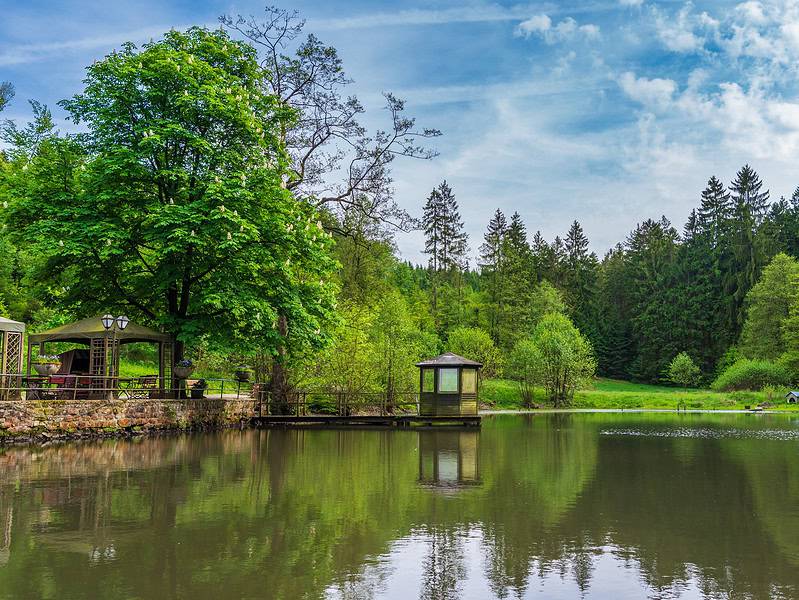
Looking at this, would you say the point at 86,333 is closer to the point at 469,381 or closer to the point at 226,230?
the point at 226,230

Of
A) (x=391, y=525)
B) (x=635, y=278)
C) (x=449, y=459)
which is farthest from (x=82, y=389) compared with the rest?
(x=635, y=278)

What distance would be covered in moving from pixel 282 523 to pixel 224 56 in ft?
68.6

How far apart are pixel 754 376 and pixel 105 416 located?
56.1m

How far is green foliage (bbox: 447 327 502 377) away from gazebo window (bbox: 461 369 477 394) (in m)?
22.1

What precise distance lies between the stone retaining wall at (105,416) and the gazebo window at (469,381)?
9.50 meters

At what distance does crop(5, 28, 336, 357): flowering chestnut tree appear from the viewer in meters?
22.6

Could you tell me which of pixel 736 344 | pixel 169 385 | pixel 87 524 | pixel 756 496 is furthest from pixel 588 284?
pixel 87 524

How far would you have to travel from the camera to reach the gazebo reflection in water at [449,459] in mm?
13584

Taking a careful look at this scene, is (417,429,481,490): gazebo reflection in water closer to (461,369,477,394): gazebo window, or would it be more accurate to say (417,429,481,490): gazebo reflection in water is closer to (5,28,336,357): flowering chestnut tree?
(461,369,477,394): gazebo window

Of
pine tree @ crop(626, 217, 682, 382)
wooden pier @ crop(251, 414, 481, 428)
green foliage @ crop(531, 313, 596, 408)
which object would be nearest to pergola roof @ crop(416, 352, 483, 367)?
wooden pier @ crop(251, 414, 481, 428)

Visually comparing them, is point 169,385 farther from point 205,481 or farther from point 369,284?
point 369,284

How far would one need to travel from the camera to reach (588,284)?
303 ft

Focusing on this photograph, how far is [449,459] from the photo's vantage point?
1750cm

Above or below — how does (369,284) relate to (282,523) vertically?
above
